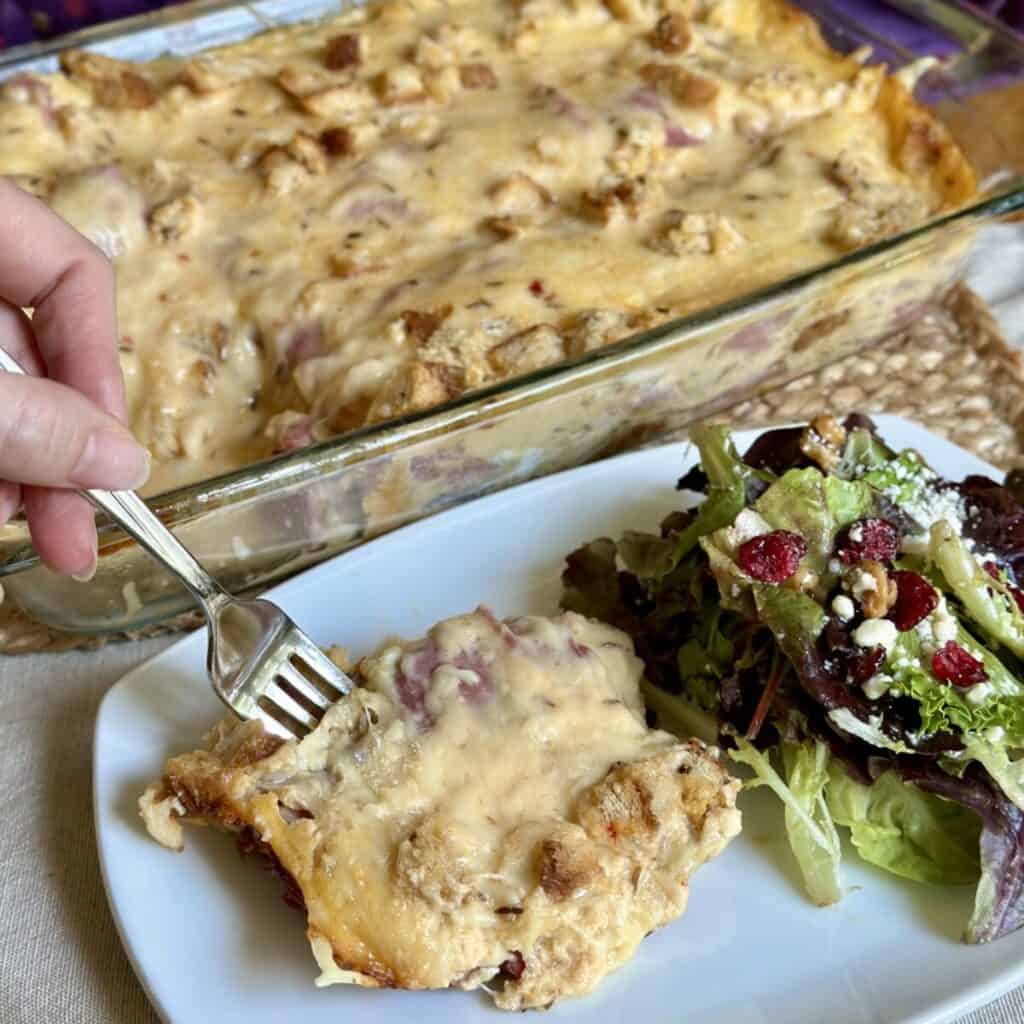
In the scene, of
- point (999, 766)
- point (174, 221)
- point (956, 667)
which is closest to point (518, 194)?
point (174, 221)

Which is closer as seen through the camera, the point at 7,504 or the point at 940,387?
the point at 7,504

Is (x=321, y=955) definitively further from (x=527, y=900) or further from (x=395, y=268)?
(x=395, y=268)

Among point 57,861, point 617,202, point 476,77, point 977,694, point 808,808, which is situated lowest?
point 57,861

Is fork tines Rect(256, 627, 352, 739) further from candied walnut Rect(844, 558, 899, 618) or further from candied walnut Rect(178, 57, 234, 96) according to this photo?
candied walnut Rect(178, 57, 234, 96)

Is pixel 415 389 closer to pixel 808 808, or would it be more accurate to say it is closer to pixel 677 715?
pixel 677 715

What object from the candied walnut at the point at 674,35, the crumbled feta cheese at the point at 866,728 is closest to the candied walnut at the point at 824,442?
the crumbled feta cheese at the point at 866,728
